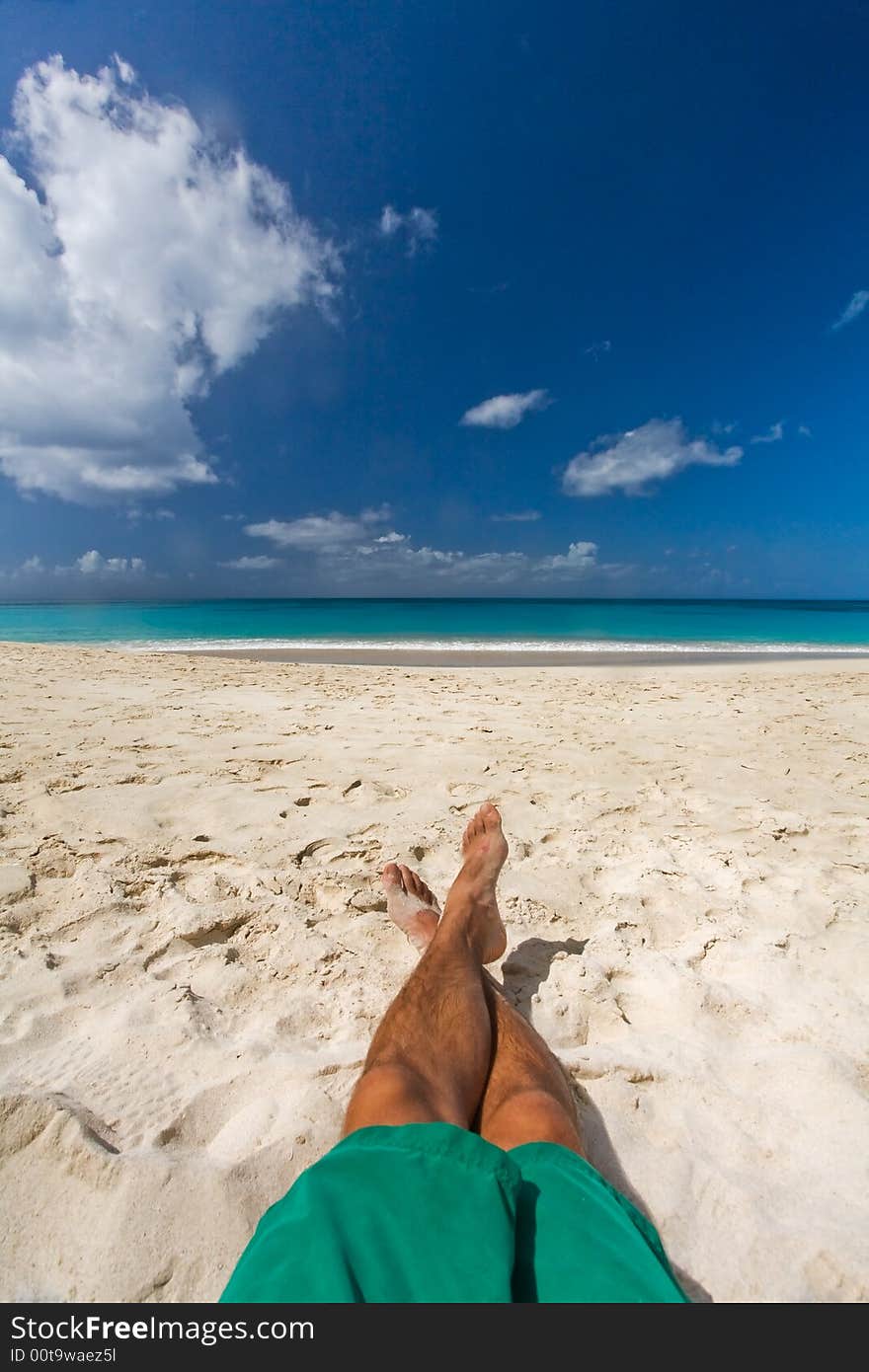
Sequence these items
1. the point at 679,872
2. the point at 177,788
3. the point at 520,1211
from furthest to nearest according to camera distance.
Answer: the point at 177,788 < the point at 679,872 < the point at 520,1211

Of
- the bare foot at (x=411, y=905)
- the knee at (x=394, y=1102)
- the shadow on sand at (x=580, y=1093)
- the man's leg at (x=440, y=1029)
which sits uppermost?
the knee at (x=394, y=1102)

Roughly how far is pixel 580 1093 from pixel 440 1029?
40cm

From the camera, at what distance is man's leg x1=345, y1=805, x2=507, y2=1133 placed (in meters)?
1.11

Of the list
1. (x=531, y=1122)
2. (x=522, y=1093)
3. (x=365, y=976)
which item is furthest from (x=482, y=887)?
(x=531, y=1122)

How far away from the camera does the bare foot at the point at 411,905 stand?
1894mm

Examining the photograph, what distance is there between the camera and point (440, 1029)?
1.35 metres

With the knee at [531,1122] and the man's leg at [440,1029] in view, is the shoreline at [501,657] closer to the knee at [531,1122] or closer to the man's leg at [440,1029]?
the man's leg at [440,1029]

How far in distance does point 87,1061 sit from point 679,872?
2136mm

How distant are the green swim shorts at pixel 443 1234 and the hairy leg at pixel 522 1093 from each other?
17 centimetres

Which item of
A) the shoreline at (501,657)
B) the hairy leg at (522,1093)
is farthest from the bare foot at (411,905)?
the shoreline at (501,657)

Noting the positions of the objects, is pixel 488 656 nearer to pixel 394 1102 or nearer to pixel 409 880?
pixel 409 880
